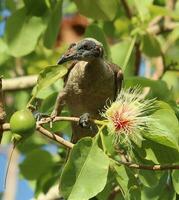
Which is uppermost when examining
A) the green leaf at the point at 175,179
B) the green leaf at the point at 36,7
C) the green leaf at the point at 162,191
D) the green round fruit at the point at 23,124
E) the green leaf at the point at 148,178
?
the green round fruit at the point at 23,124

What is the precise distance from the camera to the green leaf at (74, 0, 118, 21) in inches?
126

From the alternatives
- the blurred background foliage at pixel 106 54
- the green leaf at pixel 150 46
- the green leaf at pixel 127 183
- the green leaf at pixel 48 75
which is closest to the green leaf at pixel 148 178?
the blurred background foliage at pixel 106 54

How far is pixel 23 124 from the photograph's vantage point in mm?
2293

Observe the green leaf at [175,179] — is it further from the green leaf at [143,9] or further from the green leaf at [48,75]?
the green leaf at [143,9]

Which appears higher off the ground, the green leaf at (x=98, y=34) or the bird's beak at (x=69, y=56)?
the bird's beak at (x=69, y=56)

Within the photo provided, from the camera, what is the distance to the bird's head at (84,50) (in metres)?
2.96

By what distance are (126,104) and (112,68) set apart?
0.62 metres

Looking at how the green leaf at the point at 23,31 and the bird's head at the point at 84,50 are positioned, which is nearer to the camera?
the bird's head at the point at 84,50

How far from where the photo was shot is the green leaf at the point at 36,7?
3.15 metres

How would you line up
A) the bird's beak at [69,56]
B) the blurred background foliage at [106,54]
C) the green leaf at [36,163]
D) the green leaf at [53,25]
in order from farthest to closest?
1. the green leaf at [36,163]
2. the green leaf at [53,25]
3. the bird's beak at [69,56]
4. the blurred background foliage at [106,54]

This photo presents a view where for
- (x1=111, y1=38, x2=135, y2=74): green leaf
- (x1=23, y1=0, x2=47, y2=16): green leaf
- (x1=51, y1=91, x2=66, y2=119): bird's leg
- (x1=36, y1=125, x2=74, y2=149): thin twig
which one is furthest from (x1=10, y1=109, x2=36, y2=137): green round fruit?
(x1=111, y1=38, x2=135, y2=74): green leaf

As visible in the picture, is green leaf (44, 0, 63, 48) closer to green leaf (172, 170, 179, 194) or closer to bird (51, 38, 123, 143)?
bird (51, 38, 123, 143)

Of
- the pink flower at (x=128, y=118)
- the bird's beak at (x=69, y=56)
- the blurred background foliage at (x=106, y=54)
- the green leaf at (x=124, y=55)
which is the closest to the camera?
the pink flower at (x=128, y=118)

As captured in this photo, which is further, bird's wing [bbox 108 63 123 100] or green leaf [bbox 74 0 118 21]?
green leaf [bbox 74 0 118 21]
